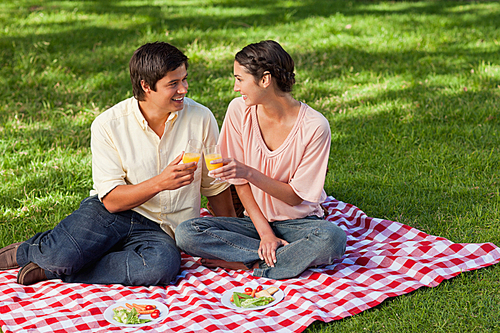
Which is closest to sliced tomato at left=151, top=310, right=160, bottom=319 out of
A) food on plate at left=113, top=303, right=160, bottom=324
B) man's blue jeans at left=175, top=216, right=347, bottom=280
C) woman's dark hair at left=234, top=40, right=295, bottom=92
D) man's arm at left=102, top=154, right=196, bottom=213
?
food on plate at left=113, top=303, right=160, bottom=324

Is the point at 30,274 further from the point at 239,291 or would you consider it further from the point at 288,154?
the point at 288,154

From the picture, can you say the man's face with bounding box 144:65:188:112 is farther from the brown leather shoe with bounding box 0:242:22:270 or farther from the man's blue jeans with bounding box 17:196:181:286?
the brown leather shoe with bounding box 0:242:22:270

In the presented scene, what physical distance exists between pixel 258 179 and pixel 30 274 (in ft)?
5.41

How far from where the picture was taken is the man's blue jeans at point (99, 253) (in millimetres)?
3535

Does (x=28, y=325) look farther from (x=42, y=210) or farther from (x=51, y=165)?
(x=51, y=165)

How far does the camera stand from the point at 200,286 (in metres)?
3.55

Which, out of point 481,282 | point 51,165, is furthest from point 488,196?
point 51,165

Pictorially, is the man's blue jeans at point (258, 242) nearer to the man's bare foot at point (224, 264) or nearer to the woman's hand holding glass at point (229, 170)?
the man's bare foot at point (224, 264)

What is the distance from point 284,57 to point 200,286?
5.31 feet

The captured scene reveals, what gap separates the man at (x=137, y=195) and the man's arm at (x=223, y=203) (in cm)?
27

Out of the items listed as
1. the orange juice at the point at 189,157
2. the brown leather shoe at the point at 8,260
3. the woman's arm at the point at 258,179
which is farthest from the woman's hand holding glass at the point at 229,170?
the brown leather shoe at the point at 8,260

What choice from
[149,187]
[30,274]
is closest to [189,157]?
[149,187]

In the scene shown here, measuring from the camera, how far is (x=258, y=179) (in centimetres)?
354

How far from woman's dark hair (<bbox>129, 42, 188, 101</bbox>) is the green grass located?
1.71 m
